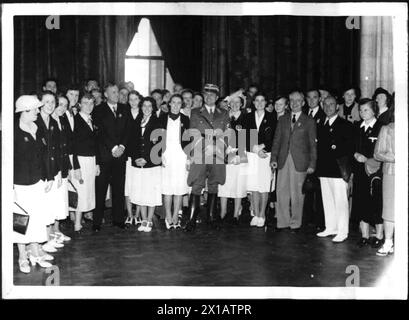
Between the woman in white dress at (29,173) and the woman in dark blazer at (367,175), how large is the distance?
2.88 metres

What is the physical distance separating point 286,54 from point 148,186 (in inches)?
105

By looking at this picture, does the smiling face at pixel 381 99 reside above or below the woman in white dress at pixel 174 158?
above

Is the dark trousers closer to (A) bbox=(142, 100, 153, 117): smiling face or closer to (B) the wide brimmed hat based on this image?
(A) bbox=(142, 100, 153, 117): smiling face

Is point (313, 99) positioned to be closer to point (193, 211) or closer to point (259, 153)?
point (259, 153)

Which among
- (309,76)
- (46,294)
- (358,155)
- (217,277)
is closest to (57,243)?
(46,294)

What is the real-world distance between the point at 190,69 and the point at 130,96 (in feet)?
19.9

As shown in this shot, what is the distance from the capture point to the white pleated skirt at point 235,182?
738 cm

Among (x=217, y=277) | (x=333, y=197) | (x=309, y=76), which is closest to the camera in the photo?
(x=217, y=277)

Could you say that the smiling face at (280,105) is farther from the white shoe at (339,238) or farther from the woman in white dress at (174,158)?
the white shoe at (339,238)

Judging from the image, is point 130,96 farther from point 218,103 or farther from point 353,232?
point 353,232

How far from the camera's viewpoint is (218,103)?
7.38 metres

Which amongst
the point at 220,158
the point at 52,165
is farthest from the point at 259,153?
the point at 52,165

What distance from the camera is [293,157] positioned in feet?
22.9

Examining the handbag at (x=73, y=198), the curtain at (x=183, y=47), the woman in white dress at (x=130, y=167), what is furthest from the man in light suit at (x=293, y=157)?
the curtain at (x=183, y=47)
